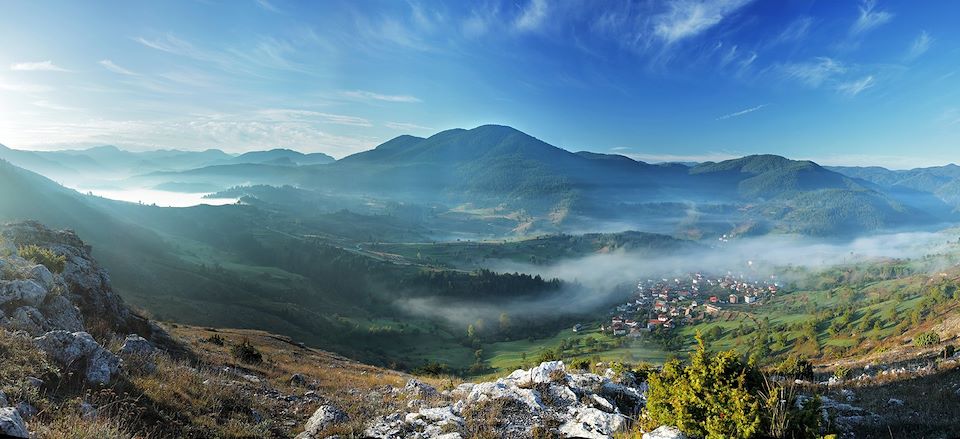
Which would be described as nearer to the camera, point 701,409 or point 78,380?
point 701,409

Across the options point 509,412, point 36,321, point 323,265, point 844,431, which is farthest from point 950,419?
point 323,265

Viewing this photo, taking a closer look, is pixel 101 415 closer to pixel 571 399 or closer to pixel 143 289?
pixel 571 399

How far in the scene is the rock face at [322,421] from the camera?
11.2 m

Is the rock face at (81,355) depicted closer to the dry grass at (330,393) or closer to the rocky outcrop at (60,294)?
the rocky outcrop at (60,294)

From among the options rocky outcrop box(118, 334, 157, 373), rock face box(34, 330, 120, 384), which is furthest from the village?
rock face box(34, 330, 120, 384)

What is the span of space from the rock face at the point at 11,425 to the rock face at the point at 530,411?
6.57m

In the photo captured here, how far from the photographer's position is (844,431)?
11.1m

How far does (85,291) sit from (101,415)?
17669 millimetres

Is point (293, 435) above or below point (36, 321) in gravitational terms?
below

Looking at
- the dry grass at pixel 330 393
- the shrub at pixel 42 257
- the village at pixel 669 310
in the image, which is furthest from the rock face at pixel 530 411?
the village at pixel 669 310

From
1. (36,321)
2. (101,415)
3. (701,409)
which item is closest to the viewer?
(701,409)

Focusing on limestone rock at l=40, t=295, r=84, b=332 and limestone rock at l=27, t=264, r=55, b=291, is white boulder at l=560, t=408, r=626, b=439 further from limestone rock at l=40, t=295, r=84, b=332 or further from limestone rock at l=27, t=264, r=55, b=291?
limestone rock at l=27, t=264, r=55, b=291

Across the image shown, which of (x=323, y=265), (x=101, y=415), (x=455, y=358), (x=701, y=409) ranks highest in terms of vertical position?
(x=701, y=409)

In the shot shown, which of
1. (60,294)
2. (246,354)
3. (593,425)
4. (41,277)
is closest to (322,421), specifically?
(593,425)
